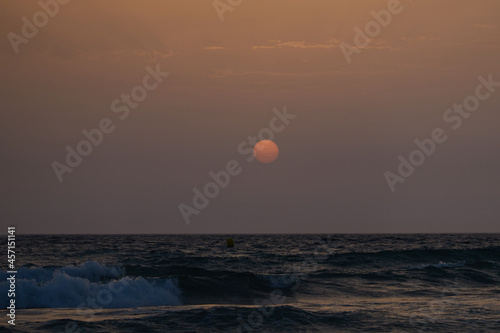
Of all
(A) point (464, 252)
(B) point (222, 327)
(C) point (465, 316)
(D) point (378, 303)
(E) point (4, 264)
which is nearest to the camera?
(B) point (222, 327)

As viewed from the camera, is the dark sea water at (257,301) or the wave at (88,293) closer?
the dark sea water at (257,301)

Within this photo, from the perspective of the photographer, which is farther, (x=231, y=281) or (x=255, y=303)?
(x=231, y=281)

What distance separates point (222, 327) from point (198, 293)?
338 inches

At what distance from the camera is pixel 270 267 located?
38.5 m

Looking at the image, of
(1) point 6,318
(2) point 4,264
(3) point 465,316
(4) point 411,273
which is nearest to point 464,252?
(4) point 411,273

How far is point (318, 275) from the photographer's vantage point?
31719 millimetres

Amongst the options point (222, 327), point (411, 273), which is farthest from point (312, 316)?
point (411, 273)

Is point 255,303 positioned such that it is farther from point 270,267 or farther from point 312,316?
point 270,267

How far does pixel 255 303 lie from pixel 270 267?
15.6m

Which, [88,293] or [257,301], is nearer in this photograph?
[88,293]

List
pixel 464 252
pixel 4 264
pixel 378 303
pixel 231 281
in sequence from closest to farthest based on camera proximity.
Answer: pixel 378 303 → pixel 231 281 → pixel 4 264 → pixel 464 252

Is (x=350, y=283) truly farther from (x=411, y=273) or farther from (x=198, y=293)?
(x=198, y=293)

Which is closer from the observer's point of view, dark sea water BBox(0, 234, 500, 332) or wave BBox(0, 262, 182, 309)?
dark sea water BBox(0, 234, 500, 332)

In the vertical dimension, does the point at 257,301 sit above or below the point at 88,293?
below
